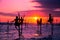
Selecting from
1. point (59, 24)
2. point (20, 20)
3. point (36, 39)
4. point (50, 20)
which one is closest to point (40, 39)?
point (36, 39)

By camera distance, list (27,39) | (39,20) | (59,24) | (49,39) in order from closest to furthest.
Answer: (49,39) < (27,39) < (39,20) < (59,24)

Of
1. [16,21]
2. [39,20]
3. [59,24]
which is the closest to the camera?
[16,21]

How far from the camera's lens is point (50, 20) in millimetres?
71562

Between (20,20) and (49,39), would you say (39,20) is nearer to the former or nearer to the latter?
(49,39)

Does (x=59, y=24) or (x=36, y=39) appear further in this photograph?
(x=59, y=24)

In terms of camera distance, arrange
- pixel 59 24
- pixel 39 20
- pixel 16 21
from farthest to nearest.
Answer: pixel 59 24
pixel 39 20
pixel 16 21

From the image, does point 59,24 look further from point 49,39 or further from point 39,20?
point 49,39

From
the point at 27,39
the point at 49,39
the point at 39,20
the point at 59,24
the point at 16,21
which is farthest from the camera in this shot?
the point at 59,24

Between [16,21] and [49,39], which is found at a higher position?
[16,21]

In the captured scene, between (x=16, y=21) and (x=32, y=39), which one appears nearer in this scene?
(x=16, y=21)

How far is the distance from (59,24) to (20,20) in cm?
13295

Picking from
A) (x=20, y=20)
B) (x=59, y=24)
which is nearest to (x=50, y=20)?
(x=20, y=20)

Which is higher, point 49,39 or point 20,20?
point 20,20

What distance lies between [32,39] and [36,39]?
1.69 meters
